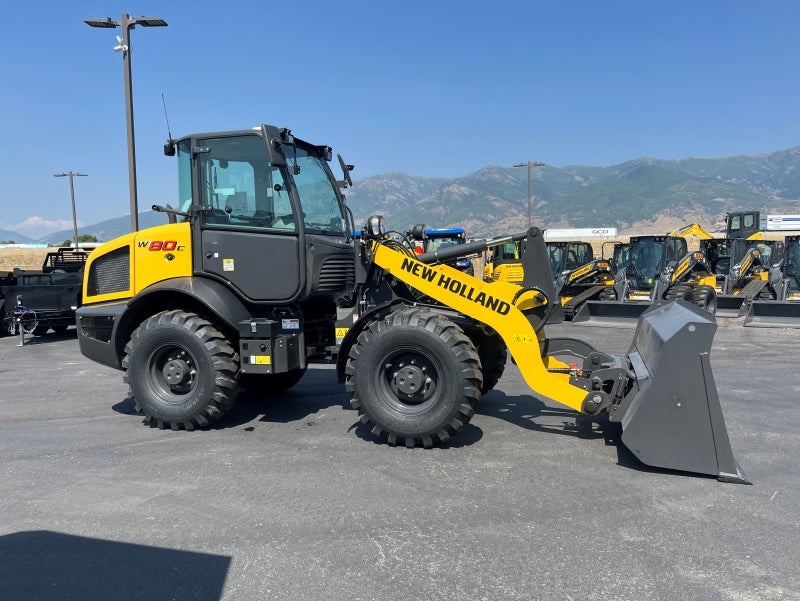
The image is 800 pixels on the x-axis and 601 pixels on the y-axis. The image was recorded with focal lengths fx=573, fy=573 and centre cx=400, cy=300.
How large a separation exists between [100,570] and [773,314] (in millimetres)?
15031

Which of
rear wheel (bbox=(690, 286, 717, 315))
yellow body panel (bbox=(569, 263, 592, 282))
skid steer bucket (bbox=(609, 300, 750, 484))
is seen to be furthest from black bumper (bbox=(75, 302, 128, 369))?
yellow body panel (bbox=(569, 263, 592, 282))

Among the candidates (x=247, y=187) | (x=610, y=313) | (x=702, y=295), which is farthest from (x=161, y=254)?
(x=702, y=295)

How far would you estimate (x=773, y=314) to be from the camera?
1373cm

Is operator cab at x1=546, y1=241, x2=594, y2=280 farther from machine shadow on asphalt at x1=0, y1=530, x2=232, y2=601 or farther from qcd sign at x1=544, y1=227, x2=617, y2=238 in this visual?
qcd sign at x1=544, y1=227, x2=617, y2=238

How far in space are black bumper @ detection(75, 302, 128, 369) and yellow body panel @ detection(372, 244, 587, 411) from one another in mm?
2816

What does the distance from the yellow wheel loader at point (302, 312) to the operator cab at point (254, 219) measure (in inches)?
0.5

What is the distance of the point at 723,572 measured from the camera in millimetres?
3002

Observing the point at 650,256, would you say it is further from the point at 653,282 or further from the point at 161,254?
the point at 161,254

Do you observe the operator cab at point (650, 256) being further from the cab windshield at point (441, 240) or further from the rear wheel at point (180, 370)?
the rear wheel at point (180, 370)

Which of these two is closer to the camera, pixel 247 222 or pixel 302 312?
pixel 247 222

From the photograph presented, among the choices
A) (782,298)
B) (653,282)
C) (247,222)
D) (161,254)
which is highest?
(247,222)

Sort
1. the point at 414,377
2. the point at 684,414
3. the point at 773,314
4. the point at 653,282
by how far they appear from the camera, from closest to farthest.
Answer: the point at 684,414 → the point at 414,377 → the point at 773,314 → the point at 653,282

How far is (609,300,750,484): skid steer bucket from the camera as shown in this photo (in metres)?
4.06

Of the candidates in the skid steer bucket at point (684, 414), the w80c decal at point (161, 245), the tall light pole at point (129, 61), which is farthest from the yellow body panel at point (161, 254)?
the tall light pole at point (129, 61)
